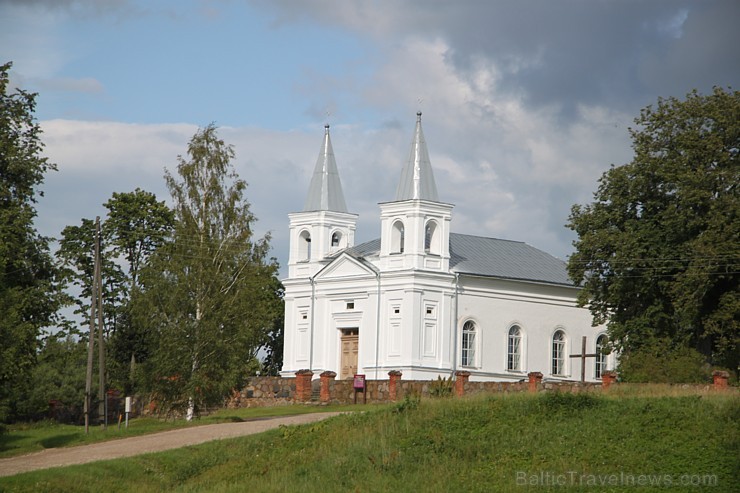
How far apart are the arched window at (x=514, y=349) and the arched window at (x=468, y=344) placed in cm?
216

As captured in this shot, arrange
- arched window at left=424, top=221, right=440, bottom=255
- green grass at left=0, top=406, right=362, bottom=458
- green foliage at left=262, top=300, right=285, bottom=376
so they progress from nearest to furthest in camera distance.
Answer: green grass at left=0, top=406, right=362, bottom=458 < arched window at left=424, top=221, right=440, bottom=255 < green foliage at left=262, top=300, right=285, bottom=376

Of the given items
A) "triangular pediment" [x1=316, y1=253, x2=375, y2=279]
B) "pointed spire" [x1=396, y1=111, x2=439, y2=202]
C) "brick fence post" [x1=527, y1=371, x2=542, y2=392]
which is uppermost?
"pointed spire" [x1=396, y1=111, x2=439, y2=202]

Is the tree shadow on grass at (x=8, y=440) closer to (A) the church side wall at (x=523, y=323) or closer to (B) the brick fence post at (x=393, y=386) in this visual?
(B) the brick fence post at (x=393, y=386)

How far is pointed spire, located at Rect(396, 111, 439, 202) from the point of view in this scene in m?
57.1

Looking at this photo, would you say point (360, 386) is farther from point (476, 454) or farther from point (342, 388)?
point (476, 454)

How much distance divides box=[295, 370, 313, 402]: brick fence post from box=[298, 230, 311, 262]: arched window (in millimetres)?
13427

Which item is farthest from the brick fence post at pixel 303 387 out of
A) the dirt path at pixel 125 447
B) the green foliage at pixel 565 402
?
the green foliage at pixel 565 402

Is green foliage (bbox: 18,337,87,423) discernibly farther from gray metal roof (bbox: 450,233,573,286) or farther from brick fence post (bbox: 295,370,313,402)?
gray metal roof (bbox: 450,233,573,286)

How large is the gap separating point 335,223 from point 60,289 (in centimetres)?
1882

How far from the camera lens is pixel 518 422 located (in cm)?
2595

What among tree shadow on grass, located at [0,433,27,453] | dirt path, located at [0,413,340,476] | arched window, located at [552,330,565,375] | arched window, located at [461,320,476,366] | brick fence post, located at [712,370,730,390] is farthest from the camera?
arched window, located at [552,330,565,375]

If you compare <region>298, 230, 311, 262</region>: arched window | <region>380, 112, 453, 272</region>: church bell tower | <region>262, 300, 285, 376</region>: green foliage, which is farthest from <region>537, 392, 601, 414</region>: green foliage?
<region>262, 300, 285, 376</region>: green foliage

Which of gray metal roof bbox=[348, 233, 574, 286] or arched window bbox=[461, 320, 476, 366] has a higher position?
gray metal roof bbox=[348, 233, 574, 286]

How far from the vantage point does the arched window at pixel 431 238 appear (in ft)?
188
